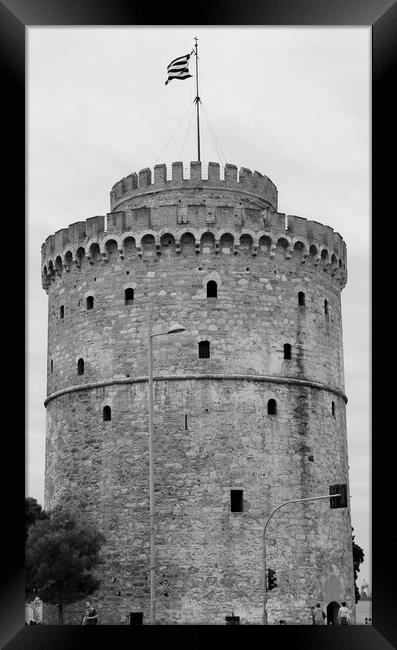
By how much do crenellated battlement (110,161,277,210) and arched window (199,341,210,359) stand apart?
18.4 ft

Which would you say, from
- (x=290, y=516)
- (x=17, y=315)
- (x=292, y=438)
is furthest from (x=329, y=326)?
(x=17, y=315)

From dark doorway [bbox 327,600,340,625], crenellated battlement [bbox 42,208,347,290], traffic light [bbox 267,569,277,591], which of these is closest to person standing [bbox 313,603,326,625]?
dark doorway [bbox 327,600,340,625]

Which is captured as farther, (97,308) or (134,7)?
(97,308)

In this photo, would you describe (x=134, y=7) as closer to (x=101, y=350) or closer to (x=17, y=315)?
(x=17, y=315)

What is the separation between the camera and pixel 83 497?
116 ft

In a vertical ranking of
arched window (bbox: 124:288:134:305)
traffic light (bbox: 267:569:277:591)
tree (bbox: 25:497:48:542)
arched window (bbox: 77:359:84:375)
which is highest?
arched window (bbox: 124:288:134:305)

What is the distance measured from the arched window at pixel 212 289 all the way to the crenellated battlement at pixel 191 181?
3.77 meters

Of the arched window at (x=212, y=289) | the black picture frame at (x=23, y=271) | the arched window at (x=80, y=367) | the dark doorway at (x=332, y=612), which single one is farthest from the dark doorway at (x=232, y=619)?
the black picture frame at (x=23, y=271)

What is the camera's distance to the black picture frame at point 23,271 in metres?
10.9

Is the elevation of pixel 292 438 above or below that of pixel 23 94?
below

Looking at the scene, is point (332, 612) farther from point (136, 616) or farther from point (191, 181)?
point (191, 181)

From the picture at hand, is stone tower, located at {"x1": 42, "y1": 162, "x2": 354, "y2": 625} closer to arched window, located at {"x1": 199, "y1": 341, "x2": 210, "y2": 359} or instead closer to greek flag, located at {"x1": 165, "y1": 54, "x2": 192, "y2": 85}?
arched window, located at {"x1": 199, "y1": 341, "x2": 210, "y2": 359}

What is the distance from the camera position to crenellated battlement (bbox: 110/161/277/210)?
37500 millimetres

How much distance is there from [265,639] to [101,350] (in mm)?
25442
